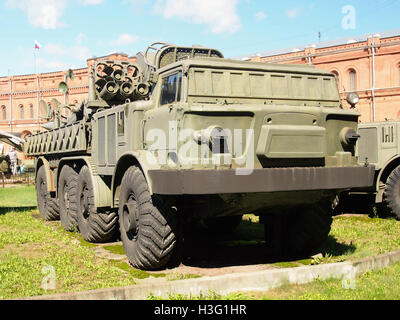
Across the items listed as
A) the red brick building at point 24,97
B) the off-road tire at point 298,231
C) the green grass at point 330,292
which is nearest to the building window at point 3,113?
the red brick building at point 24,97

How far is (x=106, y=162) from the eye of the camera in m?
6.74

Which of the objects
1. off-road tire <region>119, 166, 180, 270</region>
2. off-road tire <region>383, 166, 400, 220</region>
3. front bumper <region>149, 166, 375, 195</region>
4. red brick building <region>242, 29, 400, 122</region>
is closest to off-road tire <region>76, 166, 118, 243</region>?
off-road tire <region>119, 166, 180, 270</region>

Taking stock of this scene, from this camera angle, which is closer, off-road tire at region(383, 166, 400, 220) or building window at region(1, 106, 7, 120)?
off-road tire at region(383, 166, 400, 220)

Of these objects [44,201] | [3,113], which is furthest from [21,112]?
[44,201]

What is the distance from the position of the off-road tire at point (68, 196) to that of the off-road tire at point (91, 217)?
35 cm

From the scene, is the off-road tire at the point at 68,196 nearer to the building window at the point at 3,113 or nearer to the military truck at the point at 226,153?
the military truck at the point at 226,153

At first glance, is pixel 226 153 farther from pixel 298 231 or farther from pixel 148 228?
pixel 298 231

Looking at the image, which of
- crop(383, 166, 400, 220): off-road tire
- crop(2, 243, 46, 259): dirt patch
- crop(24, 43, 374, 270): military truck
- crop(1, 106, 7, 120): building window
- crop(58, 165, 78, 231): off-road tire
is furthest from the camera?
crop(1, 106, 7, 120): building window

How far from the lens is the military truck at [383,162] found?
9.48m

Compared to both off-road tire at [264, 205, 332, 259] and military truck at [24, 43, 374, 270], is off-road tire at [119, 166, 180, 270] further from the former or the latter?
off-road tire at [264, 205, 332, 259]

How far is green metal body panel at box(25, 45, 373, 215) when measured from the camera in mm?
4734

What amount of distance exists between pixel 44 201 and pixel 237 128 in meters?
6.45

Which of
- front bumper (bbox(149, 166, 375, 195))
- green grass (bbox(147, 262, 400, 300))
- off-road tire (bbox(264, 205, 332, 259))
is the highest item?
front bumper (bbox(149, 166, 375, 195))
